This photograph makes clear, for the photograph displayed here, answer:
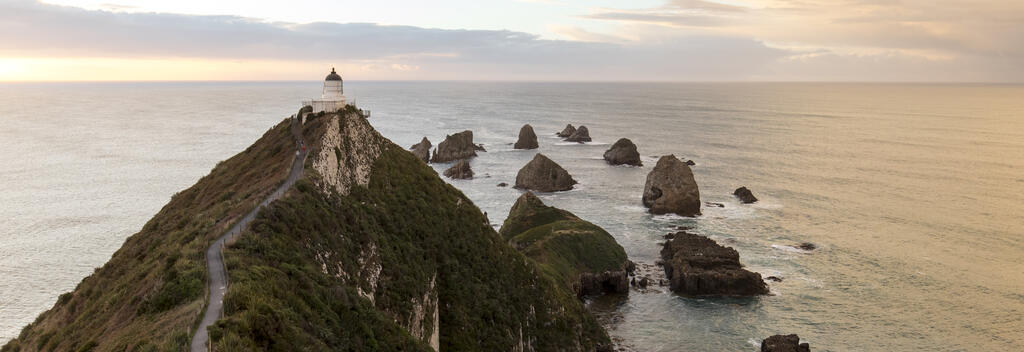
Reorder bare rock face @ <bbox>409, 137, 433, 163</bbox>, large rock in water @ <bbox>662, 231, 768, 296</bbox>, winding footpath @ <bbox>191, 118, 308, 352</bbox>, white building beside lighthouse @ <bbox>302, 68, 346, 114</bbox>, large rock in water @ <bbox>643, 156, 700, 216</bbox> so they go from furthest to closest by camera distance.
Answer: bare rock face @ <bbox>409, 137, 433, 163</bbox>, large rock in water @ <bbox>643, 156, 700, 216</bbox>, large rock in water @ <bbox>662, 231, 768, 296</bbox>, white building beside lighthouse @ <bbox>302, 68, 346, 114</bbox>, winding footpath @ <bbox>191, 118, 308, 352</bbox>

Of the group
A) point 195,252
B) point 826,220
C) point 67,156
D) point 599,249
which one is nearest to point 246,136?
point 67,156

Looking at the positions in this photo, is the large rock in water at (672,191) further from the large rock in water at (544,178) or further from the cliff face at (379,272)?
the cliff face at (379,272)

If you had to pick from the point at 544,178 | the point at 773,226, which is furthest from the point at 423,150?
the point at 773,226

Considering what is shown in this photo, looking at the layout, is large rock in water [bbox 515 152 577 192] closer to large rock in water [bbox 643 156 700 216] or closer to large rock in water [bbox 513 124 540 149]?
large rock in water [bbox 643 156 700 216]

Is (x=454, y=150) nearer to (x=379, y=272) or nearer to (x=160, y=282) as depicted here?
(x=379, y=272)

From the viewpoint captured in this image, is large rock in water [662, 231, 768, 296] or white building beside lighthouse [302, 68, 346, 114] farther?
large rock in water [662, 231, 768, 296]

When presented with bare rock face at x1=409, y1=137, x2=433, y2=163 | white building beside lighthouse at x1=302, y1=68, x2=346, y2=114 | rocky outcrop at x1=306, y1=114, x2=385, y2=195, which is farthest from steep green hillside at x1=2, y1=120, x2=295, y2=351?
bare rock face at x1=409, y1=137, x2=433, y2=163
